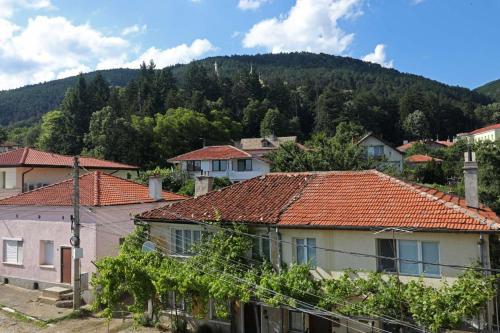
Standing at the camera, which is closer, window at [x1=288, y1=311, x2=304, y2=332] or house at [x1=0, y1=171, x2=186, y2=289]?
window at [x1=288, y1=311, x2=304, y2=332]

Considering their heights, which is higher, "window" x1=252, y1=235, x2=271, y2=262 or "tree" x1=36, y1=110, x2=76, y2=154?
"tree" x1=36, y1=110, x2=76, y2=154

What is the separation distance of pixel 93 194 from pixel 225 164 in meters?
34.8

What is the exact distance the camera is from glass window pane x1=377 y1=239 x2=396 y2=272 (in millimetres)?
15930

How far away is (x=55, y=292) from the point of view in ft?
74.4

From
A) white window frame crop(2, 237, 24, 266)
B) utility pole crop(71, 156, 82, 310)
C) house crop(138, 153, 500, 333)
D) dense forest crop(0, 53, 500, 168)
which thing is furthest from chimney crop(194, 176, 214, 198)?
dense forest crop(0, 53, 500, 168)

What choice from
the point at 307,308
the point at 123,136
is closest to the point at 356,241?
the point at 307,308

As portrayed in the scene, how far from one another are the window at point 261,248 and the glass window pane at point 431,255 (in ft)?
18.1

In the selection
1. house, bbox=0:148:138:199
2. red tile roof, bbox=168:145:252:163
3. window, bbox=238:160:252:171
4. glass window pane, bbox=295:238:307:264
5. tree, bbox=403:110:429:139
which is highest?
tree, bbox=403:110:429:139

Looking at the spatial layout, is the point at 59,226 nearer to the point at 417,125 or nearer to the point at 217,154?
the point at 217,154

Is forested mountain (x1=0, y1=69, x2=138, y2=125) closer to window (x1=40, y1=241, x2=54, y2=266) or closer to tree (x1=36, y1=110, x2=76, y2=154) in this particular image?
tree (x1=36, y1=110, x2=76, y2=154)

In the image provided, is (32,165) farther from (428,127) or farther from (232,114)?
(428,127)

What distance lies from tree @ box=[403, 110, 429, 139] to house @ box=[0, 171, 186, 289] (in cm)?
9829

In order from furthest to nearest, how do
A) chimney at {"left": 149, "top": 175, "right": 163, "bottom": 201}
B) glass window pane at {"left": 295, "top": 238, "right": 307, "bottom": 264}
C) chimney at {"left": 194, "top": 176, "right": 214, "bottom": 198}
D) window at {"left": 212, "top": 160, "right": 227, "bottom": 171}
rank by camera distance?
window at {"left": 212, "top": 160, "right": 227, "bottom": 171}, chimney at {"left": 149, "top": 175, "right": 163, "bottom": 201}, chimney at {"left": 194, "top": 176, "right": 214, "bottom": 198}, glass window pane at {"left": 295, "top": 238, "right": 307, "bottom": 264}

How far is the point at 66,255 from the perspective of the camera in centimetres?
2400
